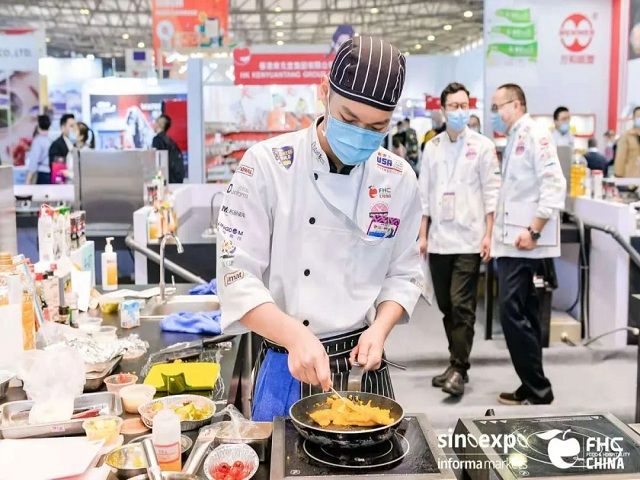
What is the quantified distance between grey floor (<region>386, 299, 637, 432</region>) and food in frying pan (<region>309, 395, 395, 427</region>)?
245 cm

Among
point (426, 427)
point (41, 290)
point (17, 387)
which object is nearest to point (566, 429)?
point (426, 427)

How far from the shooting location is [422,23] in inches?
748

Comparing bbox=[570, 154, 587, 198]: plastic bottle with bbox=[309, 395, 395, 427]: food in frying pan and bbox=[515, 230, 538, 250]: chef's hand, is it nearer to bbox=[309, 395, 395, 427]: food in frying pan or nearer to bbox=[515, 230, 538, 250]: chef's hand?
bbox=[515, 230, 538, 250]: chef's hand

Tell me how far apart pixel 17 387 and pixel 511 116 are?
310 centimetres

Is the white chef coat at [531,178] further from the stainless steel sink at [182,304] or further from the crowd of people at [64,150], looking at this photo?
the crowd of people at [64,150]

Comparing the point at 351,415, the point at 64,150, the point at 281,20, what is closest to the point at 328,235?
the point at 351,415

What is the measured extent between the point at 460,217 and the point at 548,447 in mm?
3072

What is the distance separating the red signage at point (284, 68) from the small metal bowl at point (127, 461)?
702 cm

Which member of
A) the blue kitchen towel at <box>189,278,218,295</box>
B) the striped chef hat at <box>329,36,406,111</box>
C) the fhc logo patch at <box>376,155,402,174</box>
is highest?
the striped chef hat at <box>329,36,406,111</box>

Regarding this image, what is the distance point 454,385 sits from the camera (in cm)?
430

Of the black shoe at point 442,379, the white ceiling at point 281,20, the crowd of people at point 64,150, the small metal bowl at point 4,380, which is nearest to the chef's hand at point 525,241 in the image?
the black shoe at point 442,379

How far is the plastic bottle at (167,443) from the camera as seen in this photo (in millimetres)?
1459

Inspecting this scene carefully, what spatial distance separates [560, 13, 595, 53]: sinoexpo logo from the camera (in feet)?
27.2

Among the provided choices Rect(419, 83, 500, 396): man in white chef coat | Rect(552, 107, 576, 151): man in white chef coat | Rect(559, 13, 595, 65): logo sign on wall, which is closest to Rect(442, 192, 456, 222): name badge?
Rect(419, 83, 500, 396): man in white chef coat
